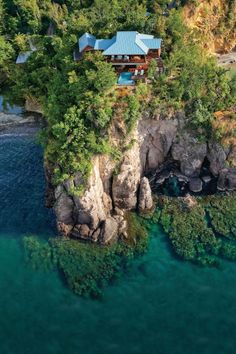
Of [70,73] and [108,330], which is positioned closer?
[108,330]

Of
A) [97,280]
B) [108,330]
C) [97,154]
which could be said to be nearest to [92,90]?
[97,154]

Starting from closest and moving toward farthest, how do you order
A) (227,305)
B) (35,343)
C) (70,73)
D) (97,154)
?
(35,343)
(227,305)
(97,154)
(70,73)

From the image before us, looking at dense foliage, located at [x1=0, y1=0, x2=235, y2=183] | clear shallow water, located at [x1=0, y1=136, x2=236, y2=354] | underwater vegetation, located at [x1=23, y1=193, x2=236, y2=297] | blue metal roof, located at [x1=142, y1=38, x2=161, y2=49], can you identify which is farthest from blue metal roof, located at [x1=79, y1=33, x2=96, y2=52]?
clear shallow water, located at [x1=0, y1=136, x2=236, y2=354]

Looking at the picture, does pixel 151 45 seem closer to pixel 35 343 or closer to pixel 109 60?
pixel 109 60

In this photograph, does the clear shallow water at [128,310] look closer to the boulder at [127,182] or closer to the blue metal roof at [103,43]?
the boulder at [127,182]

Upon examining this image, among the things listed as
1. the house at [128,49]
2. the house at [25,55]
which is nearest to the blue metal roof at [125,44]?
the house at [128,49]

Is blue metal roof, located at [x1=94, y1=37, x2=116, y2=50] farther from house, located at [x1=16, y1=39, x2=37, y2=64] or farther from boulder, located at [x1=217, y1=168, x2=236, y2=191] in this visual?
boulder, located at [x1=217, y1=168, x2=236, y2=191]
